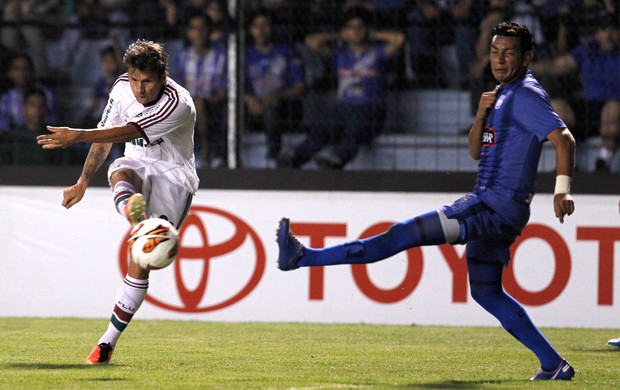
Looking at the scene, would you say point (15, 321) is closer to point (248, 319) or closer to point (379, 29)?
point (248, 319)

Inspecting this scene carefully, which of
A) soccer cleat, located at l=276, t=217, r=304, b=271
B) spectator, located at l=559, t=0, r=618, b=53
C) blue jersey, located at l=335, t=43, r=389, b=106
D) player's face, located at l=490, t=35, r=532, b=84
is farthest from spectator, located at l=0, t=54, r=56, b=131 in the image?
player's face, located at l=490, t=35, r=532, b=84

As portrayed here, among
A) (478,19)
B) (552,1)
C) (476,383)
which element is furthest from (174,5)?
(476,383)

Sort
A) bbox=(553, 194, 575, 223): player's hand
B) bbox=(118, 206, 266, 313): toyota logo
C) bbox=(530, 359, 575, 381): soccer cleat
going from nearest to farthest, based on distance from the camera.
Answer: bbox=(553, 194, 575, 223): player's hand
bbox=(530, 359, 575, 381): soccer cleat
bbox=(118, 206, 266, 313): toyota logo

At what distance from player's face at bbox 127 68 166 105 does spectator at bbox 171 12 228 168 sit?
15.3ft

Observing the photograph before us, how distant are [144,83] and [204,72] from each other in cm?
507

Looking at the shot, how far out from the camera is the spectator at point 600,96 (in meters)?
11.4

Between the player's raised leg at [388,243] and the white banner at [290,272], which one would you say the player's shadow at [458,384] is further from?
the white banner at [290,272]

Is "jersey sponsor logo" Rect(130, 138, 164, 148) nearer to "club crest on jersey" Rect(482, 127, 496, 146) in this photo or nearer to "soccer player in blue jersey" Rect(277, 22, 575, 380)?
"soccer player in blue jersey" Rect(277, 22, 575, 380)

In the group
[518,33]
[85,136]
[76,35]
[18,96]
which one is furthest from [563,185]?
[76,35]

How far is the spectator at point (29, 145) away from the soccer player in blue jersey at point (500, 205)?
6.18 meters

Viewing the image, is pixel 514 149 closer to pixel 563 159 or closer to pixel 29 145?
pixel 563 159

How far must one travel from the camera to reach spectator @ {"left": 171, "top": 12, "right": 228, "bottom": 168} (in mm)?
11648

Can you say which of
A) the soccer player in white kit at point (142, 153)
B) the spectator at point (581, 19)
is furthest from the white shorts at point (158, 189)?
the spectator at point (581, 19)

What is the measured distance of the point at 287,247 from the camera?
19.2 feet
